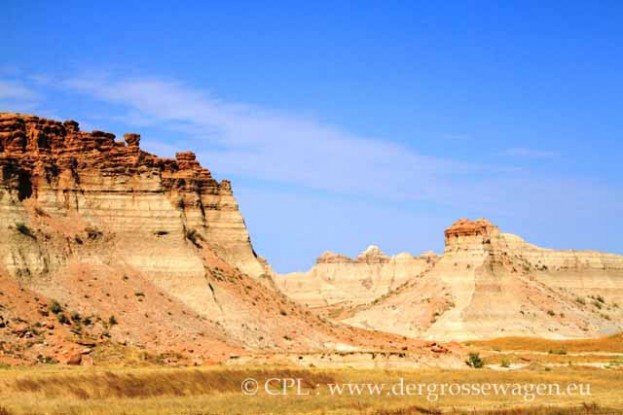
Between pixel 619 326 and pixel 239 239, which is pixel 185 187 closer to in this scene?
pixel 239 239

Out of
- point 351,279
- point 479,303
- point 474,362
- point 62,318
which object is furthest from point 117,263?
point 351,279

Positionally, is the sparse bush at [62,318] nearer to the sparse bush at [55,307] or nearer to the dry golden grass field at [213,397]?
the sparse bush at [55,307]

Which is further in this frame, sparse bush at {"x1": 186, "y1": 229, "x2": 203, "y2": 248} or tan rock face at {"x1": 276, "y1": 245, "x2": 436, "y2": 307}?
tan rock face at {"x1": 276, "y1": 245, "x2": 436, "y2": 307}

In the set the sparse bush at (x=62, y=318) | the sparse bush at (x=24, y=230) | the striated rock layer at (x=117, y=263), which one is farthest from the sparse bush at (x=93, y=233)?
the sparse bush at (x=62, y=318)

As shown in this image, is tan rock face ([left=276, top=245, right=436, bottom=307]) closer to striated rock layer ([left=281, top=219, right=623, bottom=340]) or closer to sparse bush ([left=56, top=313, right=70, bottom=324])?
striated rock layer ([left=281, top=219, right=623, bottom=340])

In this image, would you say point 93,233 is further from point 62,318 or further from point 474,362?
point 474,362

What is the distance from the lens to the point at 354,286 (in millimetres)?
192000

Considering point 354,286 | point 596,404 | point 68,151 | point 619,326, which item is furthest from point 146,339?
point 354,286

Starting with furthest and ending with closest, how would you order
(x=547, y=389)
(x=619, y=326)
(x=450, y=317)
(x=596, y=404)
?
(x=619, y=326) < (x=450, y=317) < (x=547, y=389) < (x=596, y=404)

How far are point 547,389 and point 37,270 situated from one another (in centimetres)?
2778

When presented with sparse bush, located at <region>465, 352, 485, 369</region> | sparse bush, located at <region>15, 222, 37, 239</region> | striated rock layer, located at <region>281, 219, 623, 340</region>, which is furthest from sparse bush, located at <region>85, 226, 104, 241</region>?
striated rock layer, located at <region>281, 219, 623, 340</region>

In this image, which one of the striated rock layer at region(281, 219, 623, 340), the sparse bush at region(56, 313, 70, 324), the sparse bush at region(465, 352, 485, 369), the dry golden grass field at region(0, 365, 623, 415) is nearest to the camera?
the dry golden grass field at region(0, 365, 623, 415)

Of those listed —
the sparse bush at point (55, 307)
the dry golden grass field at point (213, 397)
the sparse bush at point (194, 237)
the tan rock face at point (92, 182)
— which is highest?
the tan rock face at point (92, 182)

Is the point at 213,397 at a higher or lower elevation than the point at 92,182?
lower
